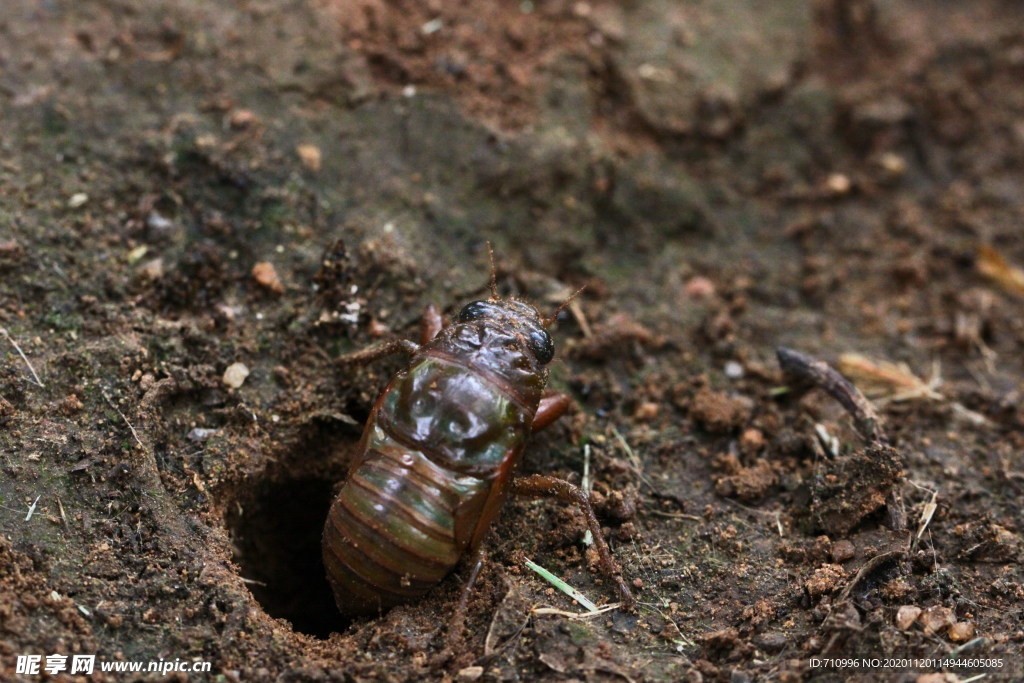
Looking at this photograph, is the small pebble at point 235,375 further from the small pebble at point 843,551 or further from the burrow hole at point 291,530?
the small pebble at point 843,551

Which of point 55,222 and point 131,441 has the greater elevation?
point 55,222

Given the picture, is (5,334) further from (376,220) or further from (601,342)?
(601,342)

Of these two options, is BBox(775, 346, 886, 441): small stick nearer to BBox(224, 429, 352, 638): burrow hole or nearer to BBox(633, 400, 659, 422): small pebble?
BBox(633, 400, 659, 422): small pebble

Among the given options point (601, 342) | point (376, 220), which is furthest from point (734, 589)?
point (376, 220)

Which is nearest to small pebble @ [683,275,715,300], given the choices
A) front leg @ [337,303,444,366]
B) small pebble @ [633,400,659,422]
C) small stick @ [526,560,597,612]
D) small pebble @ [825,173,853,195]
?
small pebble @ [633,400,659,422]

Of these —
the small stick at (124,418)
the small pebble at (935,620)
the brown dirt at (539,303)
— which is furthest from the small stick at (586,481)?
the small stick at (124,418)

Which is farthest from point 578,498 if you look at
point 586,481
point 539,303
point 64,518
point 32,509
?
point 32,509
